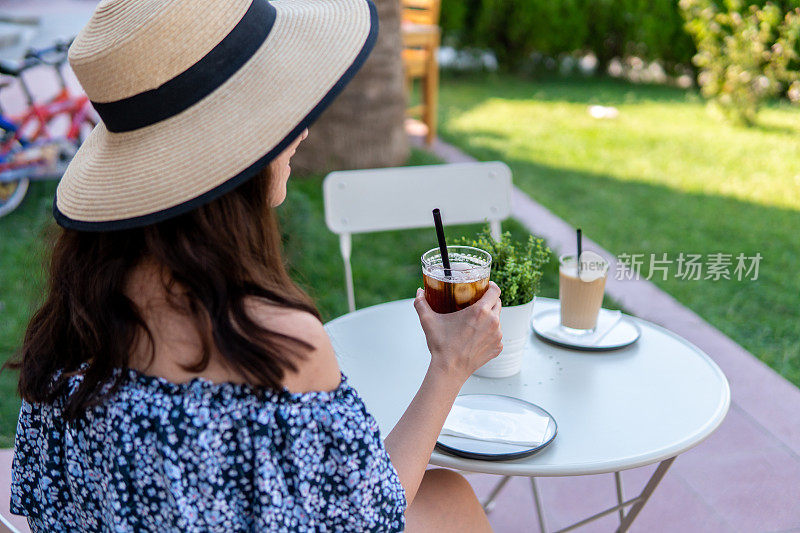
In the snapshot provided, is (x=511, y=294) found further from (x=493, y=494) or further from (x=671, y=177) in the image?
(x=671, y=177)

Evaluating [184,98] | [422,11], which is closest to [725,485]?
[184,98]

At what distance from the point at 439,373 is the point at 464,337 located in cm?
8

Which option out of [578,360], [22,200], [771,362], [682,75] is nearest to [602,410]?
[578,360]

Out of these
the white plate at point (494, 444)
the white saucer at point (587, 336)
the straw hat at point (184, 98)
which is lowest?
the white saucer at point (587, 336)

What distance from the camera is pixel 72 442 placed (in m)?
1.17

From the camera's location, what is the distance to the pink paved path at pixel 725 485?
2383 mm

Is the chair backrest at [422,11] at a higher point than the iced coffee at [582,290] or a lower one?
lower

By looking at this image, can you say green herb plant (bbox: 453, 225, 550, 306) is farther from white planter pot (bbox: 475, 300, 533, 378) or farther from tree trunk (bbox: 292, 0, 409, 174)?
tree trunk (bbox: 292, 0, 409, 174)

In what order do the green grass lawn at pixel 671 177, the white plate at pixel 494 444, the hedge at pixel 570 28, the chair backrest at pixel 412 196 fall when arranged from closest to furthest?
the white plate at pixel 494 444 → the chair backrest at pixel 412 196 → the green grass lawn at pixel 671 177 → the hedge at pixel 570 28

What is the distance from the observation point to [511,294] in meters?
1.56

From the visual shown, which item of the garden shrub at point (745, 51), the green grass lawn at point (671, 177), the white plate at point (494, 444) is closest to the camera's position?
the white plate at point (494, 444)

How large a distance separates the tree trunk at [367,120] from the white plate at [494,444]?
13.9 feet

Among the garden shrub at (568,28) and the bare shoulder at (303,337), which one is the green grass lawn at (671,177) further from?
the bare shoulder at (303,337)

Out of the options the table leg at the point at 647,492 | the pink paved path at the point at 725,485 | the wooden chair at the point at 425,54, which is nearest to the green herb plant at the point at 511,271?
the table leg at the point at 647,492
